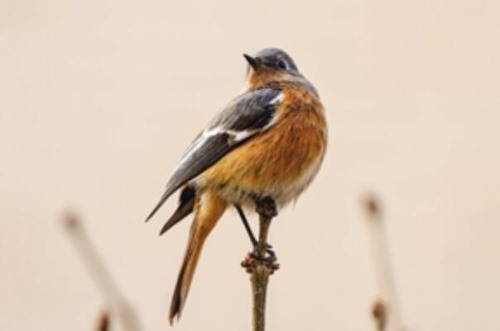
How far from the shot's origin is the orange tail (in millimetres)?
2646

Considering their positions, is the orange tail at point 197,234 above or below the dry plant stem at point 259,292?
below

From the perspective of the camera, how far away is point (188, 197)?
3.08 meters

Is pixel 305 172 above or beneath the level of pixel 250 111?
beneath

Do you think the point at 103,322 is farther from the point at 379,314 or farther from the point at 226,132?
the point at 226,132

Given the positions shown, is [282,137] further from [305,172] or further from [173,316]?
[173,316]

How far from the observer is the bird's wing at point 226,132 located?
3.07m

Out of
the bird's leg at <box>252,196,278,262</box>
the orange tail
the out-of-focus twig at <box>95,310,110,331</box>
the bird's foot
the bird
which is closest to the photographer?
the out-of-focus twig at <box>95,310,110,331</box>

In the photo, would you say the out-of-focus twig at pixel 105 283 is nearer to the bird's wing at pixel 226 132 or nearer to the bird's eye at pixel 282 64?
the bird's wing at pixel 226 132

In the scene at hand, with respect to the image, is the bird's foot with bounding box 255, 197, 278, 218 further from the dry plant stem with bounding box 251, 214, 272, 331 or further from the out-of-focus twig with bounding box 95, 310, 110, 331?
the out-of-focus twig with bounding box 95, 310, 110, 331

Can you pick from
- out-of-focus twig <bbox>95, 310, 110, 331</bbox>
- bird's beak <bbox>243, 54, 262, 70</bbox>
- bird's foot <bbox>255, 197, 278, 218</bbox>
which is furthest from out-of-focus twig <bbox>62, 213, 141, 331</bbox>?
bird's beak <bbox>243, 54, 262, 70</bbox>

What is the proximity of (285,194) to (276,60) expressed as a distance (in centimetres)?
69

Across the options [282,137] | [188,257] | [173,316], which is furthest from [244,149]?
[173,316]

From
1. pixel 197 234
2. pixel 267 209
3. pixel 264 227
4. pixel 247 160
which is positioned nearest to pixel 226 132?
pixel 247 160

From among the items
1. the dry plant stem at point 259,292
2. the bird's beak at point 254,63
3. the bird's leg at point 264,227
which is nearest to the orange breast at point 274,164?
the bird's leg at point 264,227
